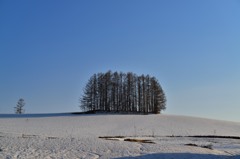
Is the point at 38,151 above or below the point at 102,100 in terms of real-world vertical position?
below

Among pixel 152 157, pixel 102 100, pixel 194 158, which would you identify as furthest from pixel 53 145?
pixel 102 100

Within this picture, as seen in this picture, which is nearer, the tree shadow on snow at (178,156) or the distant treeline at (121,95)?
the tree shadow on snow at (178,156)

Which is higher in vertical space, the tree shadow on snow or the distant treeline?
the distant treeline

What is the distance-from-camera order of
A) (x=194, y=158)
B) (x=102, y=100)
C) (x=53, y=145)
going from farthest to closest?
(x=102, y=100) → (x=53, y=145) → (x=194, y=158)

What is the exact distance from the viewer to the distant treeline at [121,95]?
7388cm

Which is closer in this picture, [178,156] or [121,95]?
[178,156]

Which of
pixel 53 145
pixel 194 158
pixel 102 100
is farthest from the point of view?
pixel 102 100

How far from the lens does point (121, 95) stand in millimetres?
74438

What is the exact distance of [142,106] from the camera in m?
74.9

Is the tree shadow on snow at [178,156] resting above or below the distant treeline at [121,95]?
below

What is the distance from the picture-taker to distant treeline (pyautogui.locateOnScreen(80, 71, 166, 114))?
73875mm

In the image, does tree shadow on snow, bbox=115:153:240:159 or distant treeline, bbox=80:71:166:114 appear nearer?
tree shadow on snow, bbox=115:153:240:159

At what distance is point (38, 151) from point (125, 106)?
59.5 m

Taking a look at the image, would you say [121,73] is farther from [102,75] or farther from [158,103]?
[158,103]
